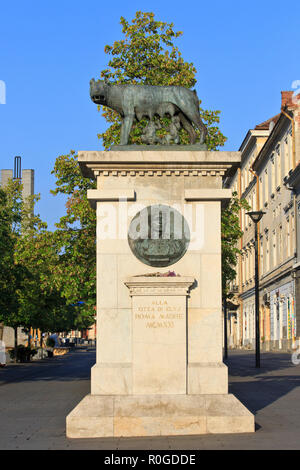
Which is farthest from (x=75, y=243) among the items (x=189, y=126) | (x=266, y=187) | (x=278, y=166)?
(x=266, y=187)

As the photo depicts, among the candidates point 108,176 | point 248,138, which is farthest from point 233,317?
point 108,176

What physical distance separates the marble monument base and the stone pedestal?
1 cm

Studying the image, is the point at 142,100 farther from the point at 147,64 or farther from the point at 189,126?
the point at 147,64

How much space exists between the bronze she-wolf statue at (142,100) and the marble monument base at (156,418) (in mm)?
4182

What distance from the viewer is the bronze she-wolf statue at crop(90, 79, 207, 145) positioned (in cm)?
1202

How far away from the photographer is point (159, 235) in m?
11.3

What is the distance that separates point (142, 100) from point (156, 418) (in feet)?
16.4

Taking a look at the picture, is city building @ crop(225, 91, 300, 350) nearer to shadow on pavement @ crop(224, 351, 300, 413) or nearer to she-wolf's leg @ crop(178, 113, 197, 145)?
shadow on pavement @ crop(224, 351, 300, 413)

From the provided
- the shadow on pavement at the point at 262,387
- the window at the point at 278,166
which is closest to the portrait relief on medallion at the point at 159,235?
the shadow on pavement at the point at 262,387

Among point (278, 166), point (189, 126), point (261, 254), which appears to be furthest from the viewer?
point (261, 254)

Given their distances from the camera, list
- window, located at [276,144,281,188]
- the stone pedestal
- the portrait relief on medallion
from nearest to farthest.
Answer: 1. the stone pedestal
2. the portrait relief on medallion
3. window, located at [276,144,281,188]

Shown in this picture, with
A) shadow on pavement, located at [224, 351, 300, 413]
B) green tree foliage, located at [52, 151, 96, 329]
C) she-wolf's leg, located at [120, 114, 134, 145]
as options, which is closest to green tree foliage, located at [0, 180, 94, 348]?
green tree foliage, located at [52, 151, 96, 329]
